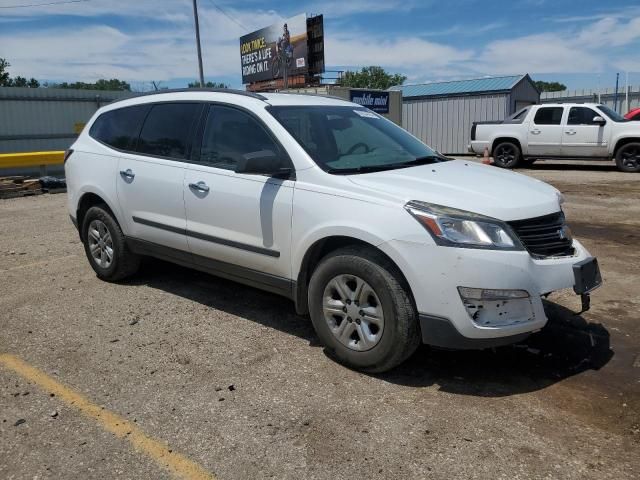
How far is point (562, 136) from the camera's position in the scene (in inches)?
625

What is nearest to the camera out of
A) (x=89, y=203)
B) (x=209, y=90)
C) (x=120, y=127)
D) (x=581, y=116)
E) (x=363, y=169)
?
(x=363, y=169)

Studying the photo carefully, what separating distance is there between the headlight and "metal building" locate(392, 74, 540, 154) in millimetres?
21403

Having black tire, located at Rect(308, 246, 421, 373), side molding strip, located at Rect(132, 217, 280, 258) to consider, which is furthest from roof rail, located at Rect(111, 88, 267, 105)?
black tire, located at Rect(308, 246, 421, 373)

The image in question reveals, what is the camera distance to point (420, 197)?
3398mm

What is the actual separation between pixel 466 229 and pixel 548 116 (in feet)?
47.3

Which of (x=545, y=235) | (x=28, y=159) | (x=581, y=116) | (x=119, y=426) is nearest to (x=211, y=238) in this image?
(x=119, y=426)

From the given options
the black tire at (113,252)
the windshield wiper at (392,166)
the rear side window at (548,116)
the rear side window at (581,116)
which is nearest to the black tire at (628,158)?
the rear side window at (581,116)

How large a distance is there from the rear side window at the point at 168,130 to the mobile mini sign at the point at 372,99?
601 inches

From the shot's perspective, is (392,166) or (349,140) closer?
(392,166)

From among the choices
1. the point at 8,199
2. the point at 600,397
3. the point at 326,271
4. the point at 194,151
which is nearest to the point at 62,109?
the point at 8,199

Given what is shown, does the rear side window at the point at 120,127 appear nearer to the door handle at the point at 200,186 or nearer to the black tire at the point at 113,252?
the black tire at the point at 113,252

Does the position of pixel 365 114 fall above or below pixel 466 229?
above

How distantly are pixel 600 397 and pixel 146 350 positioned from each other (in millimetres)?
2969

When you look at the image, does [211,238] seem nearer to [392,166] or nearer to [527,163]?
[392,166]
